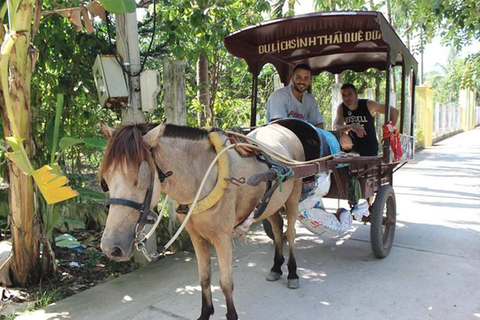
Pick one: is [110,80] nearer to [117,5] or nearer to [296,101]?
[117,5]

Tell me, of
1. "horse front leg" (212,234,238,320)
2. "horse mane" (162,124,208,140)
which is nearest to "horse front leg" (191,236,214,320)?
"horse front leg" (212,234,238,320)

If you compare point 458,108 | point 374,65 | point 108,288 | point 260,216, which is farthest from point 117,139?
point 458,108

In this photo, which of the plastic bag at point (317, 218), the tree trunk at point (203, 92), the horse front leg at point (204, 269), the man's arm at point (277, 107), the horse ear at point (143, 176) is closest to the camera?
the horse ear at point (143, 176)

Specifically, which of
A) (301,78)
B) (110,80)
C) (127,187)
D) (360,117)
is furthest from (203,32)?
(127,187)

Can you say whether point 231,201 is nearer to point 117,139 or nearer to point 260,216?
point 260,216

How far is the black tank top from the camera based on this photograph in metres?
4.75

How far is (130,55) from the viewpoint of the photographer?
12.3ft

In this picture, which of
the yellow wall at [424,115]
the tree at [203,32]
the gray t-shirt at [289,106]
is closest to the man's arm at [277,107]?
the gray t-shirt at [289,106]

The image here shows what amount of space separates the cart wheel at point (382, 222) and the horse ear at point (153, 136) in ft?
8.64

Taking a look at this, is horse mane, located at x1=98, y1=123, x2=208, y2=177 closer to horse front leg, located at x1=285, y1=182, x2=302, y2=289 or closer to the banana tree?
the banana tree

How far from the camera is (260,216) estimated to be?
291 centimetres

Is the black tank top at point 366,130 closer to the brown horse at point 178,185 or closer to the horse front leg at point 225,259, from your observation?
the brown horse at point 178,185

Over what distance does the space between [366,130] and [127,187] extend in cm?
358

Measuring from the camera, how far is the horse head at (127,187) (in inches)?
74.1
